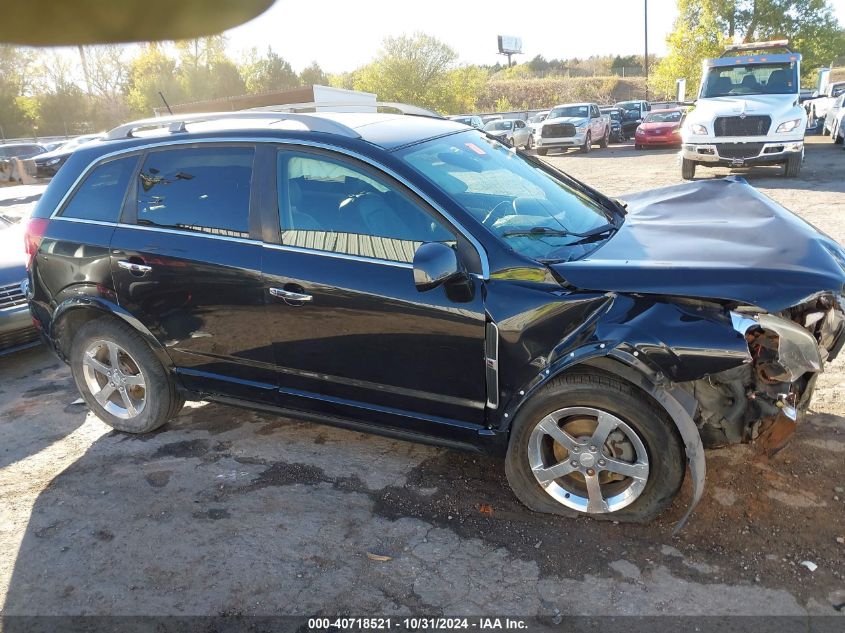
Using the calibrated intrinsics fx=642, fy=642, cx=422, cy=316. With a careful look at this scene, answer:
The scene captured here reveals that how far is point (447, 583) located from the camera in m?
2.75

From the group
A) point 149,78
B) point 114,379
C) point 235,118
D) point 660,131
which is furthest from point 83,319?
point 149,78

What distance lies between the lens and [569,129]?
23.1m

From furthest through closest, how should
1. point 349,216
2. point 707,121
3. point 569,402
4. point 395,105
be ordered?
point 707,121 < point 395,105 < point 349,216 < point 569,402

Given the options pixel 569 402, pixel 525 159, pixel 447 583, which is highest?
pixel 525 159

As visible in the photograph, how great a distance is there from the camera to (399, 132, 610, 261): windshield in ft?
10.3

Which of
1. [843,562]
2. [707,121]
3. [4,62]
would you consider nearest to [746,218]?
[843,562]

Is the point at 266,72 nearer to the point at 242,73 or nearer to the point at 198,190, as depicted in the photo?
the point at 242,73

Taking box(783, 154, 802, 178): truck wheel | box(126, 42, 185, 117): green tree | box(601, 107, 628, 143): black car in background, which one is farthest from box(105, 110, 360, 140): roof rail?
box(126, 42, 185, 117): green tree

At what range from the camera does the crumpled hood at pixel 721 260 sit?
2.66 m

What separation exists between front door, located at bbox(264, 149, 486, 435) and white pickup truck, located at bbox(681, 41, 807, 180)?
11.6 meters

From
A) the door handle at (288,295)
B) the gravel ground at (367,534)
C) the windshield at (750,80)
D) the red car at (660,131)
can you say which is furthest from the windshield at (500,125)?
the door handle at (288,295)

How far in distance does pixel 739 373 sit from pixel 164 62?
5586cm

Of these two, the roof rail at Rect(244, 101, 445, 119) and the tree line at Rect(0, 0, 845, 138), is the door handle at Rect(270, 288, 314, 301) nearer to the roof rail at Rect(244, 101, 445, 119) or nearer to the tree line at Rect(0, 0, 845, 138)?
the roof rail at Rect(244, 101, 445, 119)

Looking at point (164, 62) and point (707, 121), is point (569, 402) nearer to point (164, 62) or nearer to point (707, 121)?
point (707, 121)
